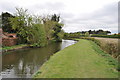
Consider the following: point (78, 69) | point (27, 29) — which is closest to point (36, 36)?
point (27, 29)

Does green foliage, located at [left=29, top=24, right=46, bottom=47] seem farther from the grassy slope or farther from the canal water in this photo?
the grassy slope

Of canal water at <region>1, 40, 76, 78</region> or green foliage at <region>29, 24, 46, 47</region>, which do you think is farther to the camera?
green foliage at <region>29, 24, 46, 47</region>

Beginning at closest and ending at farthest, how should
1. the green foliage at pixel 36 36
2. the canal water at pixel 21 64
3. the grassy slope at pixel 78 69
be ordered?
the grassy slope at pixel 78 69 → the canal water at pixel 21 64 → the green foliage at pixel 36 36

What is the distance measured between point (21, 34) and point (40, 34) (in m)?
3.90

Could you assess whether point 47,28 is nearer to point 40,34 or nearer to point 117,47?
point 40,34

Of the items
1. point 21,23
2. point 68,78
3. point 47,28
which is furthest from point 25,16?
point 68,78

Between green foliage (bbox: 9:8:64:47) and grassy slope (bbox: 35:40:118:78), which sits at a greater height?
green foliage (bbox: 9:8:64:47)

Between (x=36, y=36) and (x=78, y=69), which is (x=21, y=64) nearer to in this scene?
(x=78, y=69)

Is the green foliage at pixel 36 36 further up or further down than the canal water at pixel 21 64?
further up

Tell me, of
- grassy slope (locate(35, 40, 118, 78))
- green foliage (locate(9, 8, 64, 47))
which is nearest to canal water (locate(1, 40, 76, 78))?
grassy slope (locate(35, 40, 118, 78))

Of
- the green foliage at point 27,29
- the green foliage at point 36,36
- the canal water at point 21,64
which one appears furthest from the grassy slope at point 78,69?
the green foliage at point 27,29

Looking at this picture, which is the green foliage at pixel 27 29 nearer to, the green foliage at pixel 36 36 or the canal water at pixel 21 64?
the green foliage at pixel 36 36

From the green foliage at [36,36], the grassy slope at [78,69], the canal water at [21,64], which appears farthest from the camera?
the green foliage at [36,36]

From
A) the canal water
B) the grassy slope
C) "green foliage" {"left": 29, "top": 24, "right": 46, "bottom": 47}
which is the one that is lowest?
the canal water
